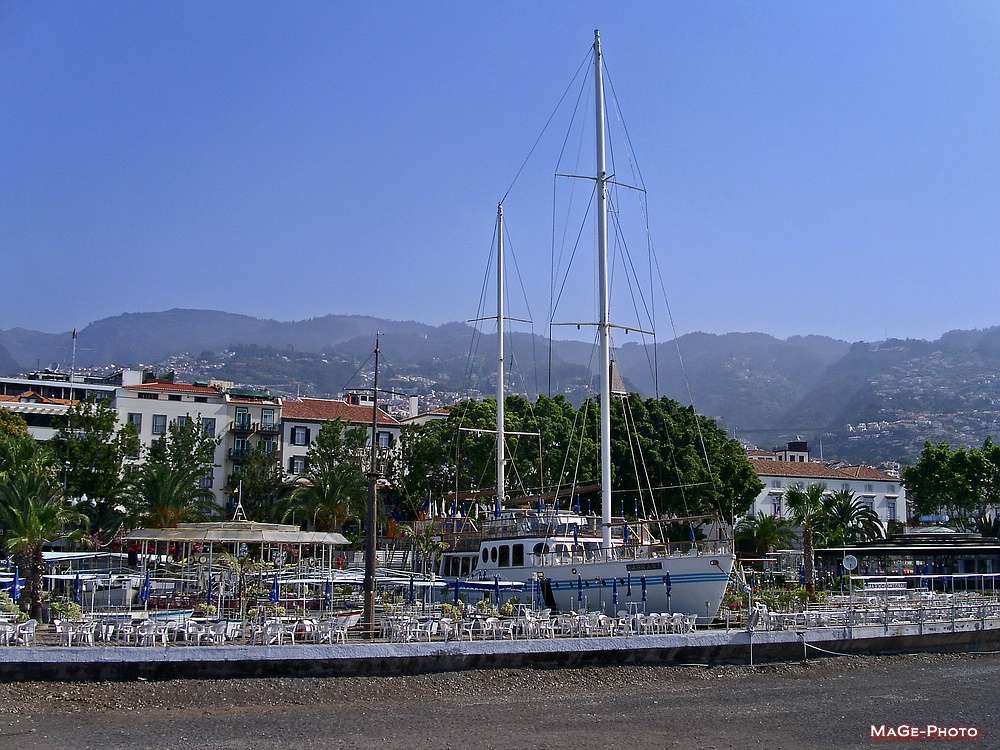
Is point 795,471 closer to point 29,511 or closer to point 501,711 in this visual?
point 501,711

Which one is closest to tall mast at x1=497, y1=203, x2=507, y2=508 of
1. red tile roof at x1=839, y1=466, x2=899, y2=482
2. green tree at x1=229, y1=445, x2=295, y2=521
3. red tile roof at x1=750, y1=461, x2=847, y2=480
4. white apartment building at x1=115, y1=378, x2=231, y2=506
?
green tree at x1=229, y1=445, x2=295, y2=521

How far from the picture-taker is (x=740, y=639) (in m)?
26.8

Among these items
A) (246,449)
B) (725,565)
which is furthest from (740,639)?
(246,449)

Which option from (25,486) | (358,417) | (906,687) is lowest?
(906,687)

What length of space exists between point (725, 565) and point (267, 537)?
48.0 ft

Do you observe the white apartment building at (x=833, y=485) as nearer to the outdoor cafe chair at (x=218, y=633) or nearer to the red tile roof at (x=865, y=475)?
the red tile roof at (x=865, y=475)

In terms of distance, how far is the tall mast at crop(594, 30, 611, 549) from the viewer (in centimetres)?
3309

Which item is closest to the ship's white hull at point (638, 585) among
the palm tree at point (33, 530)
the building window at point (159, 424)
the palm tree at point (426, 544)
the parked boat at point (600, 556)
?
the parked boat at point (600, 556)

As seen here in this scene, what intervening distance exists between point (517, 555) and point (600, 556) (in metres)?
3.96

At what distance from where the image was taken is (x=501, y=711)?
20641mm

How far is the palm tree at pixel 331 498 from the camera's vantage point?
2174 inches

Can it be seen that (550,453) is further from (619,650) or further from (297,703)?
(297,703)

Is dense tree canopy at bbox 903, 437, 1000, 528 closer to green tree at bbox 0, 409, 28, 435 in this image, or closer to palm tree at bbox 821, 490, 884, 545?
palm tree at bbox 821, 490, 884, 545

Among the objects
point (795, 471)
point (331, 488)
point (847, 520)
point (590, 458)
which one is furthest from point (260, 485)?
point (795, 471)
